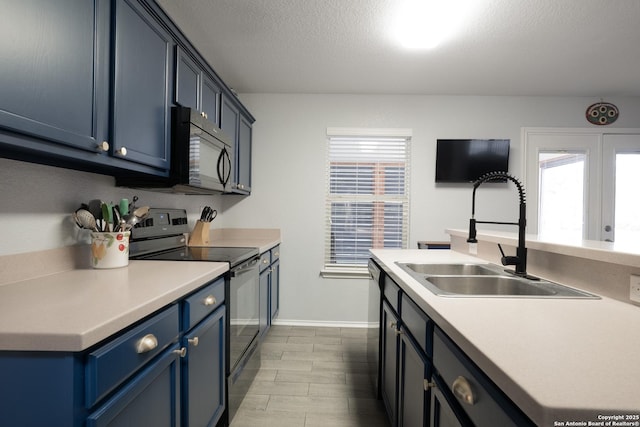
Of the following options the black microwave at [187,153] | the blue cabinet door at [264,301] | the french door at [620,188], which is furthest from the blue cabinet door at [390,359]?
the french door at [620,188]

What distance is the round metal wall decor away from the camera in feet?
10.3

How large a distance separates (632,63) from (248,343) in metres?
3.70

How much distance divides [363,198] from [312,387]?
6.23 feet

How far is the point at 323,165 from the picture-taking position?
3.21 metres

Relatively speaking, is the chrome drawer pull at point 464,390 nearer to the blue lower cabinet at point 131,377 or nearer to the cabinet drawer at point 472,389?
the cabinet drawer at point 472,389

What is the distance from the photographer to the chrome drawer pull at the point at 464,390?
668 mm

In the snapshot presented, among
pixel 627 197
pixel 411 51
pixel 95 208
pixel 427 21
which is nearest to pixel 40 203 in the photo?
pixel 95 208

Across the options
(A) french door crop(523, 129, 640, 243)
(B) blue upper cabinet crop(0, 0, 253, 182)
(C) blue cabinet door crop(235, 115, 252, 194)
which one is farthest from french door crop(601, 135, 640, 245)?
(B) blue upper cabinet crop(0, 0, 253, 182)

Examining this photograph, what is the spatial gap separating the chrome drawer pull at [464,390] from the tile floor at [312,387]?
4.01ft

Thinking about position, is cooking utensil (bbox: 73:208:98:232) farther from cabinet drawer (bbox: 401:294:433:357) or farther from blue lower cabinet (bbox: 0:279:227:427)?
cabinet drawer (bbox: 401:294:433:357)

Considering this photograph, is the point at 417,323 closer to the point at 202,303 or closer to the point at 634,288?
the point at 634,288

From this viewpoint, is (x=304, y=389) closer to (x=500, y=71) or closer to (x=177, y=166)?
(x=177, y=166)

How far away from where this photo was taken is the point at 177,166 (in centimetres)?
168

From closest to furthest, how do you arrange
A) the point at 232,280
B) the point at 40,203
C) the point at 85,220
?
1. the point at 40,203
2. the point at 85,220
3. the point at 232,280
